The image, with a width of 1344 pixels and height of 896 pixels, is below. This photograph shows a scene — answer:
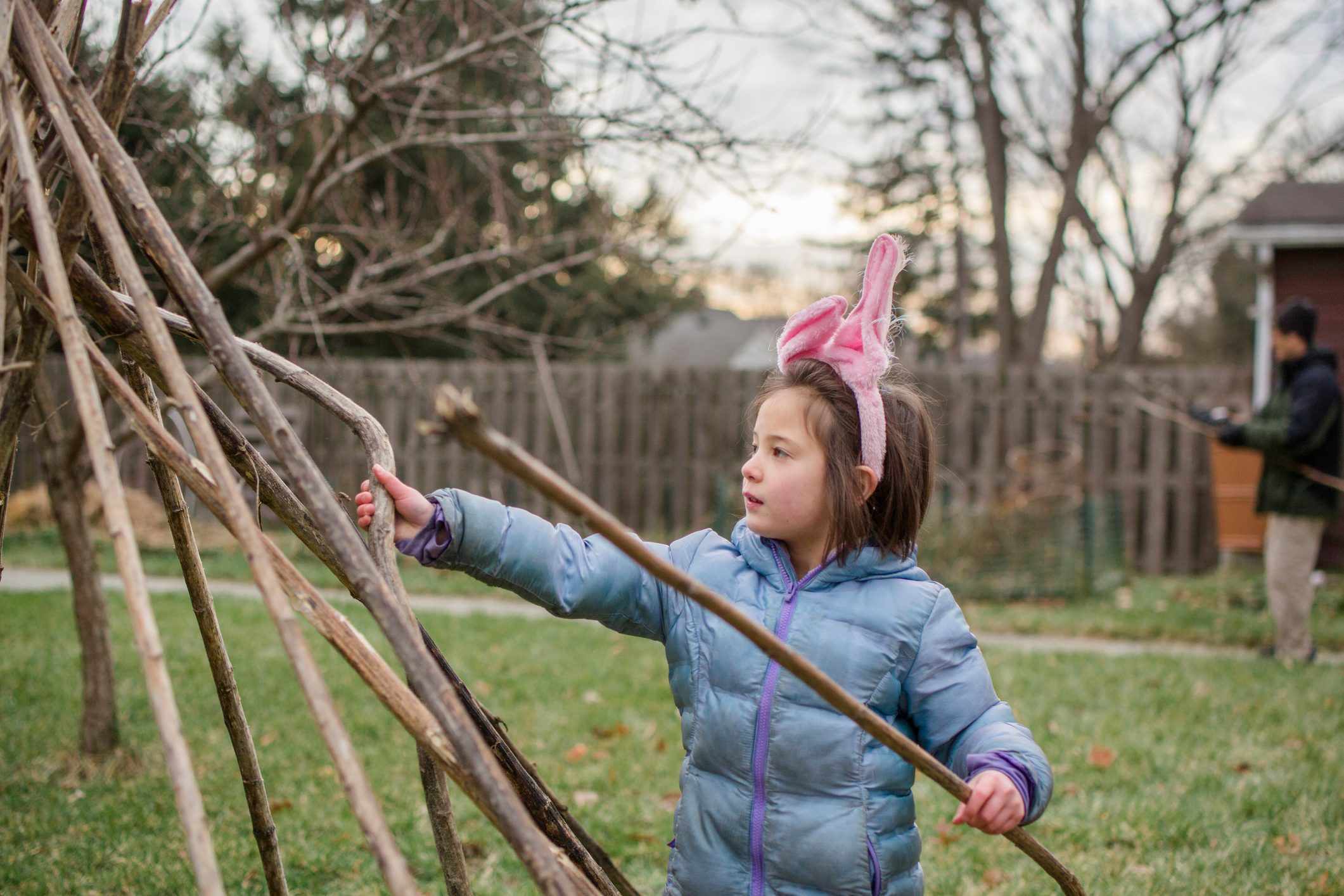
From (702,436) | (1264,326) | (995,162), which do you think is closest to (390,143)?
(702,436)

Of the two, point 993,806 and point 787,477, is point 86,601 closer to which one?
point 787,477

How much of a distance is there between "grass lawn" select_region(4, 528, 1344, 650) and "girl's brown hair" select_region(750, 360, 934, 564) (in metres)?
5.55

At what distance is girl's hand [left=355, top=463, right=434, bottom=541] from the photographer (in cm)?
163

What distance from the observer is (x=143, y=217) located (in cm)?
147

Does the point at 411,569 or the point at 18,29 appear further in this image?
the point at 411,569

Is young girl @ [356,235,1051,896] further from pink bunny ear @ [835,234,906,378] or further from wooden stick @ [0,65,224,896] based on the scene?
wooden stick @ [0,65,224,896]

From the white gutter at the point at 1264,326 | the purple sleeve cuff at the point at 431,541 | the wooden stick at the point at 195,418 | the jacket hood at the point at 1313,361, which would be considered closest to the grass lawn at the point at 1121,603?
the white gutter at the point at 1264,326

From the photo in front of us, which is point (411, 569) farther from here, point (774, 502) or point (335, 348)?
point (774, 502)

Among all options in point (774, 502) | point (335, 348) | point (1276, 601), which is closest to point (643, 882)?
point (774, 502)

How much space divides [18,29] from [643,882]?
2.69m

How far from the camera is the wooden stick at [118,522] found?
1.13 meters

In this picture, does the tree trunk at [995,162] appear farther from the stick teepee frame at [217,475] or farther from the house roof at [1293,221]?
the stick teepee frame at [217,475]

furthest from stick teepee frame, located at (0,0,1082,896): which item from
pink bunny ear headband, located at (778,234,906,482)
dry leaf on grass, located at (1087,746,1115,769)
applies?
dry leaf on grass, located at (1087,746,1115,769)

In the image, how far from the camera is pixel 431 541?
1686 mm
